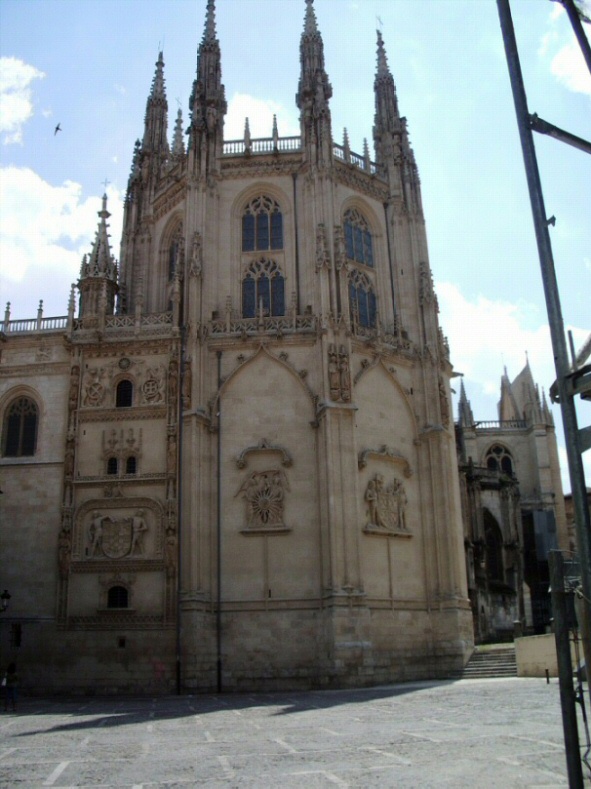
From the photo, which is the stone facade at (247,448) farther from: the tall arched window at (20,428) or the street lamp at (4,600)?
the street lamp at (4,600)

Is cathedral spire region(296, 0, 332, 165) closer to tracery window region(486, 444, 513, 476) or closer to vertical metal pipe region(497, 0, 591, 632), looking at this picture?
vertical metal pipe region(497, 0, 591, 632)

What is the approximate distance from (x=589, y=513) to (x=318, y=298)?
27.7 m

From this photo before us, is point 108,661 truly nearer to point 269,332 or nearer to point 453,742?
point 269,332

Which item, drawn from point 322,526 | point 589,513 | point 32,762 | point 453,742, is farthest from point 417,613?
point 589,513

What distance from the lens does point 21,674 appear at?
2902 cm

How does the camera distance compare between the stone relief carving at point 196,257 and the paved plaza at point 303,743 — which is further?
the stone relief carving at point 196,257

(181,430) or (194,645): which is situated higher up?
(181,430)

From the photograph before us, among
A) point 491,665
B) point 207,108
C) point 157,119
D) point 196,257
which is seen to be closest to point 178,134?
point 157,119

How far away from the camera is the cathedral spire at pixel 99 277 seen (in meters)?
34.2

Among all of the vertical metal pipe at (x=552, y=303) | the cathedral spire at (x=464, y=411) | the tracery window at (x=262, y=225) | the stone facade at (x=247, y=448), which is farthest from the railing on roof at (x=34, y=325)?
the cathedral spire at (x=464, y=411)

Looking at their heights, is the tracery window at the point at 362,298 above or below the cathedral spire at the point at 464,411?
below

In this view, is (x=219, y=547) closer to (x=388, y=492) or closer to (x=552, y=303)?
(x=388, y=492)

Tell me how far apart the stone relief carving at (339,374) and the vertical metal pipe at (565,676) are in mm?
25241

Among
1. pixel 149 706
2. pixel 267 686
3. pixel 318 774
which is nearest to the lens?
pixel 318 774
